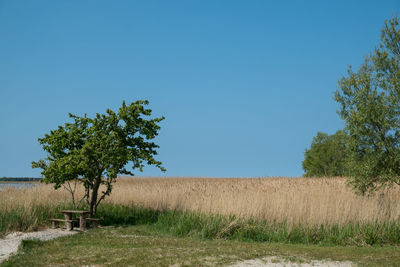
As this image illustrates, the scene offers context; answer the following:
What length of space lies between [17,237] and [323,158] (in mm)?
34545

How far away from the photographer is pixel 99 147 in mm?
16703

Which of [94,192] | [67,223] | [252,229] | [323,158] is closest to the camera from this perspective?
[252,229]

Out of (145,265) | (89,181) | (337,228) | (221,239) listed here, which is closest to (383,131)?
(337,228)

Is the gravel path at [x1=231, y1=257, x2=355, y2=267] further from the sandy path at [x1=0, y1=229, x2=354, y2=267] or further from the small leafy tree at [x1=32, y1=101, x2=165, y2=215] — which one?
the small leafy tree at [x1=32, y1=101, x2=165, y2=215]

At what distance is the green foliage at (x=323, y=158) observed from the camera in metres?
41.4

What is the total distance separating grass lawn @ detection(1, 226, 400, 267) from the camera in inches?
362

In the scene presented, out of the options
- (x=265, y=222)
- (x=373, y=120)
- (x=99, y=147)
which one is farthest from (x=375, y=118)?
(x=99, y=147)

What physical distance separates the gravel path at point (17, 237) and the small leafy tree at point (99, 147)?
2317 millimetres

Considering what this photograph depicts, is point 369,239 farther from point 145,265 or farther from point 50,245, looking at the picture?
point 50,245

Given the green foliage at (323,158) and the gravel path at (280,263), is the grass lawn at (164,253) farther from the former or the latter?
the green foliage at (323,158)

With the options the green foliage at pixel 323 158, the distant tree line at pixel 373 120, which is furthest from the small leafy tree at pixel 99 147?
the green foliage at pixel 323 158

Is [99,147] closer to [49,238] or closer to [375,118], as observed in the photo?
[49,238]

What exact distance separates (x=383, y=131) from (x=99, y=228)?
12.1 m

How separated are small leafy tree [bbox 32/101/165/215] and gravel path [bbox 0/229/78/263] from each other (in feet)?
7.60
